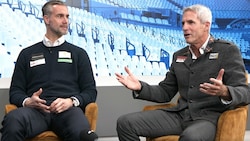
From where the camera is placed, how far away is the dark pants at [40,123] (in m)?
2.93

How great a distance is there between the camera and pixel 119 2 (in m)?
4.85

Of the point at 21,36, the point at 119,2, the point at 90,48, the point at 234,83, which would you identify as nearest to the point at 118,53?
the point at 90,48

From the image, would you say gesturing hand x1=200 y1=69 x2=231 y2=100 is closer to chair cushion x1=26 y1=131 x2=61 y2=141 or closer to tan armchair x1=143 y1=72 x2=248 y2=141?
tan armchair x1=143 y1=72 x2=248 y2=141

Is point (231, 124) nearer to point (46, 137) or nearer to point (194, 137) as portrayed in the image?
point (194, 137)

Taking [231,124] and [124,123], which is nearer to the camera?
[231,124]

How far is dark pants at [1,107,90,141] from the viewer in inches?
115

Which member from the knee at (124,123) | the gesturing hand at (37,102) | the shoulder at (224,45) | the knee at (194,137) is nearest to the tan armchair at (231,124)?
the knee at (194,137)

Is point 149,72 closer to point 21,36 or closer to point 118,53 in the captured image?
point 118,53

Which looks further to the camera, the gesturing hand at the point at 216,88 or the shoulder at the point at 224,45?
the shoulder at the point at 224,45

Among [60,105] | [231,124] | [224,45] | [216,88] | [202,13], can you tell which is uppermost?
[202,13]

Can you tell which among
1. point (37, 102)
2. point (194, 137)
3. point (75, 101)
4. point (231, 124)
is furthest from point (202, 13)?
point (37, 102)

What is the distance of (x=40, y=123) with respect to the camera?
311cm

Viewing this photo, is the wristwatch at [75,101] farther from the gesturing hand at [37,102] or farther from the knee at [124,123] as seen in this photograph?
the knee at [124,123]

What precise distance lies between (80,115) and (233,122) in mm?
1213
